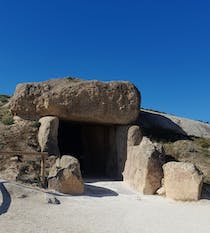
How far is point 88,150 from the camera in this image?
74.2 feet

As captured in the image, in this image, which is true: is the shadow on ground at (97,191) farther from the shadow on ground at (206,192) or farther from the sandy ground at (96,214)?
the shadow on ground at (206,192)

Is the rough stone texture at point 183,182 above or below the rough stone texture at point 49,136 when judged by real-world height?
below

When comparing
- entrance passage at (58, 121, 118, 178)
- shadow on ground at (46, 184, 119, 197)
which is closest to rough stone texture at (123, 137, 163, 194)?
shadow on ground at (46, 184, 119, 197)

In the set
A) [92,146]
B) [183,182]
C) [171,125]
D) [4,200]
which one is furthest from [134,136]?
[4,200]

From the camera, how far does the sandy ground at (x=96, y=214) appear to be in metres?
8.16

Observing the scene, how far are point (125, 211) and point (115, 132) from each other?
908 cm

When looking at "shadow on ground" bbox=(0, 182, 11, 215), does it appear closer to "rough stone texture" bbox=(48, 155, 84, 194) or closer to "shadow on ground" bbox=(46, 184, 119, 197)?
"rough stone texture" bbox=(48, 155, 84, 194)

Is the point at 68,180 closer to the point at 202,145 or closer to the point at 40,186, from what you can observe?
the point at 40,186

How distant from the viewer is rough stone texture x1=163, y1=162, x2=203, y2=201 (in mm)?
12899

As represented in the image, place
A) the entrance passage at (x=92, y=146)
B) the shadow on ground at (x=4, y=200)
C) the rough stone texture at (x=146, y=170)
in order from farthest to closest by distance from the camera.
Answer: the entrance passage at (x=92, y=146) → the rough stone texture at (x=146, y=170) → the shadow on ground at (x=4, y=200)

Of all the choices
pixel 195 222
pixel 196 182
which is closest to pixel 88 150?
pixel 196 182

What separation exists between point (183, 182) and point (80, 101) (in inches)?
290

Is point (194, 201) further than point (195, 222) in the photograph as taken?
Yes

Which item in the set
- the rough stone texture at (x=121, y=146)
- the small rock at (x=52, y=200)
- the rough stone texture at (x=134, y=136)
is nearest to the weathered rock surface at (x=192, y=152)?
the rough stone texture at (x=134, y=136)
